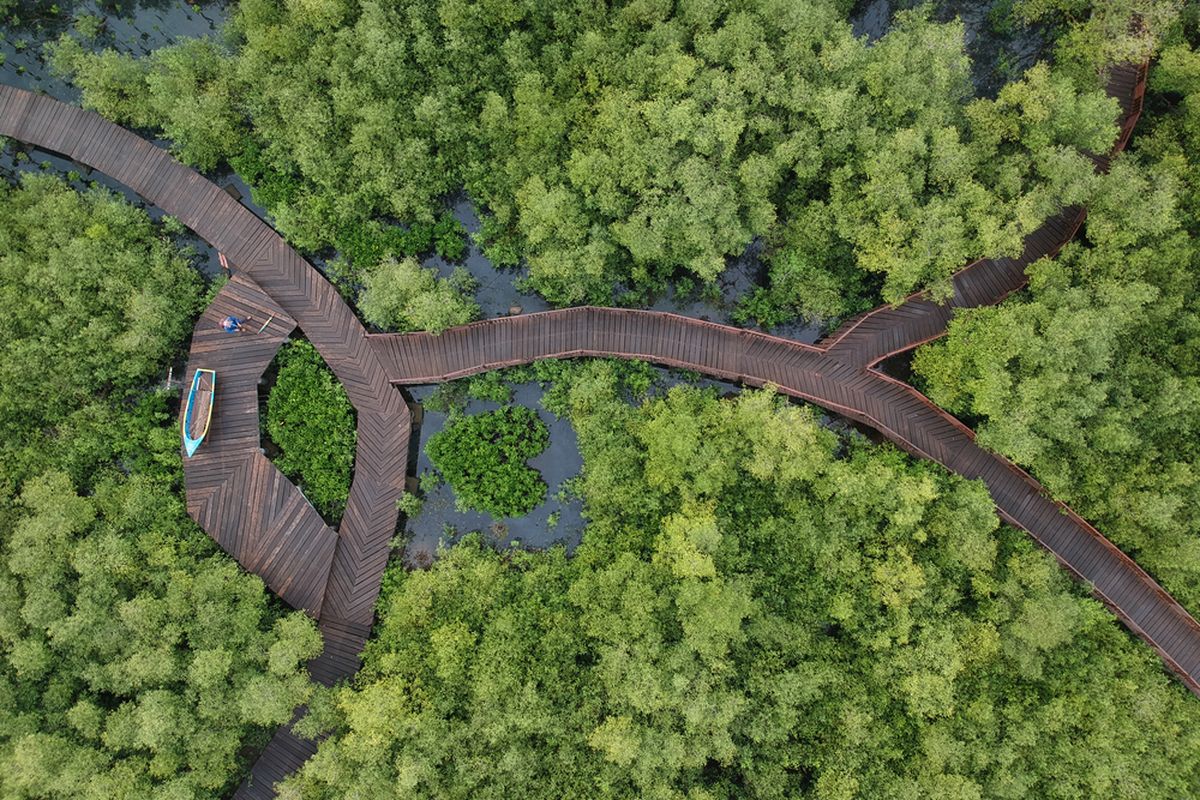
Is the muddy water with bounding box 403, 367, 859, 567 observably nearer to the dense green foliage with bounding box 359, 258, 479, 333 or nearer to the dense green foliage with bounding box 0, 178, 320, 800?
the dense green foliage with bounding box 359, 258, 479, 333

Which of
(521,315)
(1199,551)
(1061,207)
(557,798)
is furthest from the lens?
(521,315)

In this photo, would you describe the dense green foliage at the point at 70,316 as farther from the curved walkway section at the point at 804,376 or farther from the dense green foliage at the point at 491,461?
the dense green foliage at the point at 491,461

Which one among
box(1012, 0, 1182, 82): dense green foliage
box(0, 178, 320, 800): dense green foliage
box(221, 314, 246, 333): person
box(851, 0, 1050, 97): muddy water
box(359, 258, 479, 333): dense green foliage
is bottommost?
box(0, 178, 320, 800): dense green foliage

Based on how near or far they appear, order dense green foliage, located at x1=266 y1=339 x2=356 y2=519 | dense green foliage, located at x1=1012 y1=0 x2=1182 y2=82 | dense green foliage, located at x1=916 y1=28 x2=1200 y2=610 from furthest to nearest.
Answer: dense green foliage, located at x1=266 y1=339 x2=356 y2=519
dense green foliage, located at x1=1012 y1=0 x2=1182 y2=82
dense green foliage, located at x1=916 y1=28 x2=1200 y2=610

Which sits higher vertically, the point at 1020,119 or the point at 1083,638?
the point at 1020,119

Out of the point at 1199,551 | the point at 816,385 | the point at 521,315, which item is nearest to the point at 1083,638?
the point at 1199,551

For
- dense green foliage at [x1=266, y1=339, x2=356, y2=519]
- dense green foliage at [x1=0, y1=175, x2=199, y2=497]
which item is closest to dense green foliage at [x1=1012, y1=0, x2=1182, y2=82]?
dense green foliage at [x1=266, y1=339, x2=356, y2=519]

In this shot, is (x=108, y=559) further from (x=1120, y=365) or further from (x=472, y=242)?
(x=1120, y=365)

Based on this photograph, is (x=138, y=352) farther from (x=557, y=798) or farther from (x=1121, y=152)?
(x=1121, y=152)
